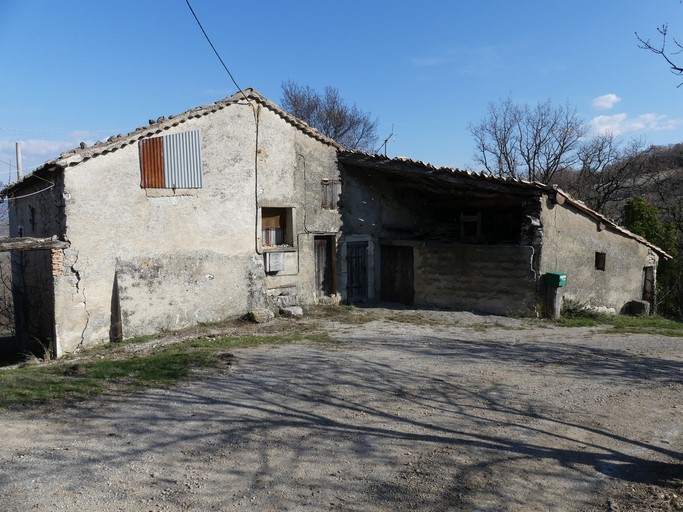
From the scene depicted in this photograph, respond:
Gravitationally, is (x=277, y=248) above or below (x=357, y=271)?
above

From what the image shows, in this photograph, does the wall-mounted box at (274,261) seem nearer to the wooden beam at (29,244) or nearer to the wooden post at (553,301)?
the wooden beam at (29,244)

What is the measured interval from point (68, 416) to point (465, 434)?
446 cm

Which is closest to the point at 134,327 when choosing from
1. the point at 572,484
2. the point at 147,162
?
the point at 147,162

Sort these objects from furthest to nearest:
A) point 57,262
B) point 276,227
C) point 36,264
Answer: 1. point 276,227
2. point 36,264
3. point 57,262

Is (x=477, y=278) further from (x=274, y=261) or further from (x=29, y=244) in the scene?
(x=29, y=244)

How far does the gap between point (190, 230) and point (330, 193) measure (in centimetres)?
413

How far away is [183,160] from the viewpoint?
36.6ft

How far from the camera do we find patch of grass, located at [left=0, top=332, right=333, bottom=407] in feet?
22.2

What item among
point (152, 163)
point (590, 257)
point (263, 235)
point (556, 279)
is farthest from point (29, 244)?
point (590, 257)

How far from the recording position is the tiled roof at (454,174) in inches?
467

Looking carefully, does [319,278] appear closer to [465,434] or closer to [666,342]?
[666,342]

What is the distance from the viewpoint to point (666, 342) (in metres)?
10.2

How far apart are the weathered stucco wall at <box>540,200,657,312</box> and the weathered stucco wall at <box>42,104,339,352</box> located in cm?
553

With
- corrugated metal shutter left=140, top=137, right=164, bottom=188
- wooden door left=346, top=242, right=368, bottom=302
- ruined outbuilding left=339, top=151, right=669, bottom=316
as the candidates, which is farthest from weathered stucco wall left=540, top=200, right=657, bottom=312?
corrugated metal shutter left=140, top=137, right=164, bottom=188
